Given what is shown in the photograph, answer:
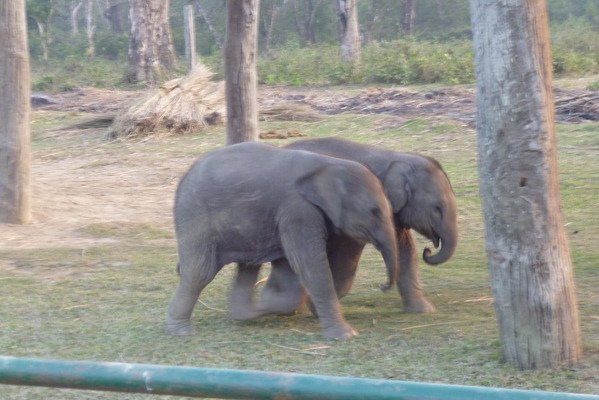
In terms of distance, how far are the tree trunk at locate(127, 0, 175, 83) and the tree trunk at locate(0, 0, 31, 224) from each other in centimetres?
1585

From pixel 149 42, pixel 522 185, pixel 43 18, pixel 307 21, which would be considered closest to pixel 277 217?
pixel 522 185


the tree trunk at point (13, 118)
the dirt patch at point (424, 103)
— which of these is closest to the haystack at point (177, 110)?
the dirt patch at point (424, 103)

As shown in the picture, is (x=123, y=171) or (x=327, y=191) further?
(x=123, y=171)

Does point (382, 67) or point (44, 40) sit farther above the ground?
point (44, 40)

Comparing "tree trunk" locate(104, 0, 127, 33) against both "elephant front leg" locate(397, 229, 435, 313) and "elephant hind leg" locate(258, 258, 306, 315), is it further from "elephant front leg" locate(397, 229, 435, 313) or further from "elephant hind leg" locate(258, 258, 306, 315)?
"elephant hind leg" locate(258, 258, 306, 315)

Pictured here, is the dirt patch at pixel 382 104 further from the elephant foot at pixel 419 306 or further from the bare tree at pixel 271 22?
the bare tree at pixel 271 22

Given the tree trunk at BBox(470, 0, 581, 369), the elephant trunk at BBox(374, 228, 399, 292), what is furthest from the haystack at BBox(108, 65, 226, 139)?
the tree trunk at BBox(470, 0, 581, 369)

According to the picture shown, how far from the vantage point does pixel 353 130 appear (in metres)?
14.7

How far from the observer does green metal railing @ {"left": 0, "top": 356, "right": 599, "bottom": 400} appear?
190 cm

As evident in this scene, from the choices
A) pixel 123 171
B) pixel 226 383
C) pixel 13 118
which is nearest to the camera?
pixel 226 383

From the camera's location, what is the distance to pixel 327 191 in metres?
5.76

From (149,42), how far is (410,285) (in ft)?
64.8

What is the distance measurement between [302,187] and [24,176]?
169 inches

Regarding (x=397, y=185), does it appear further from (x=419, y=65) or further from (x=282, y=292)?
(x=419, y=65)
